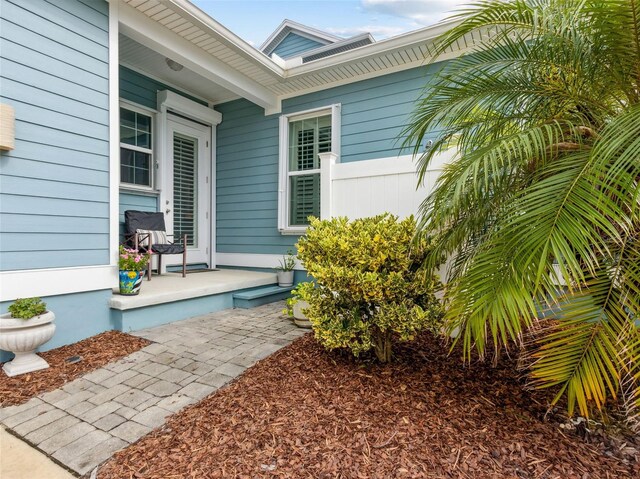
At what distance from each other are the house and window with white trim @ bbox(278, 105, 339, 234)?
21 mm

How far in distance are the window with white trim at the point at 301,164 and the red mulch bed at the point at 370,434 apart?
122 inches

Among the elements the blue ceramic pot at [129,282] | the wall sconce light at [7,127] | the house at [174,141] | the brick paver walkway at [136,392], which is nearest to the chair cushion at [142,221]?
the house at [174,141]

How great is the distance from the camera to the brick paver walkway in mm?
1678

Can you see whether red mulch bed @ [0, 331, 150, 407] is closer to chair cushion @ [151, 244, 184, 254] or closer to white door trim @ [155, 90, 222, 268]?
chair cushion @ [151, 244, 184, 254]

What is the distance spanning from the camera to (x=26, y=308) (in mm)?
2387

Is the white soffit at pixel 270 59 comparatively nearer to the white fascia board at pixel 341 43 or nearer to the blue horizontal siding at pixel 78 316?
the white fascia board at pixel 341 43

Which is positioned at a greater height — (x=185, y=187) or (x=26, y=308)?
(x=185, y=187)

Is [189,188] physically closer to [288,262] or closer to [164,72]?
[164,72]

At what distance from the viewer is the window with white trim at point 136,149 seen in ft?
14.9

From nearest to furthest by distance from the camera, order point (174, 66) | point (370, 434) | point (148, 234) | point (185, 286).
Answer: point (370, 434) → point (185, 286) → point (148, 234) → point (174, 66)

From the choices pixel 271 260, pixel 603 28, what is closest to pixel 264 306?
pixel 271 260

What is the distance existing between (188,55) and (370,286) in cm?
350

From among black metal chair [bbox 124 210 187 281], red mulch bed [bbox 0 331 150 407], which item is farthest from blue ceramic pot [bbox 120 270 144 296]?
black metal chair [bbox 124 210 187 281]

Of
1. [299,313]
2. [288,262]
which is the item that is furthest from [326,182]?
[288,262]
